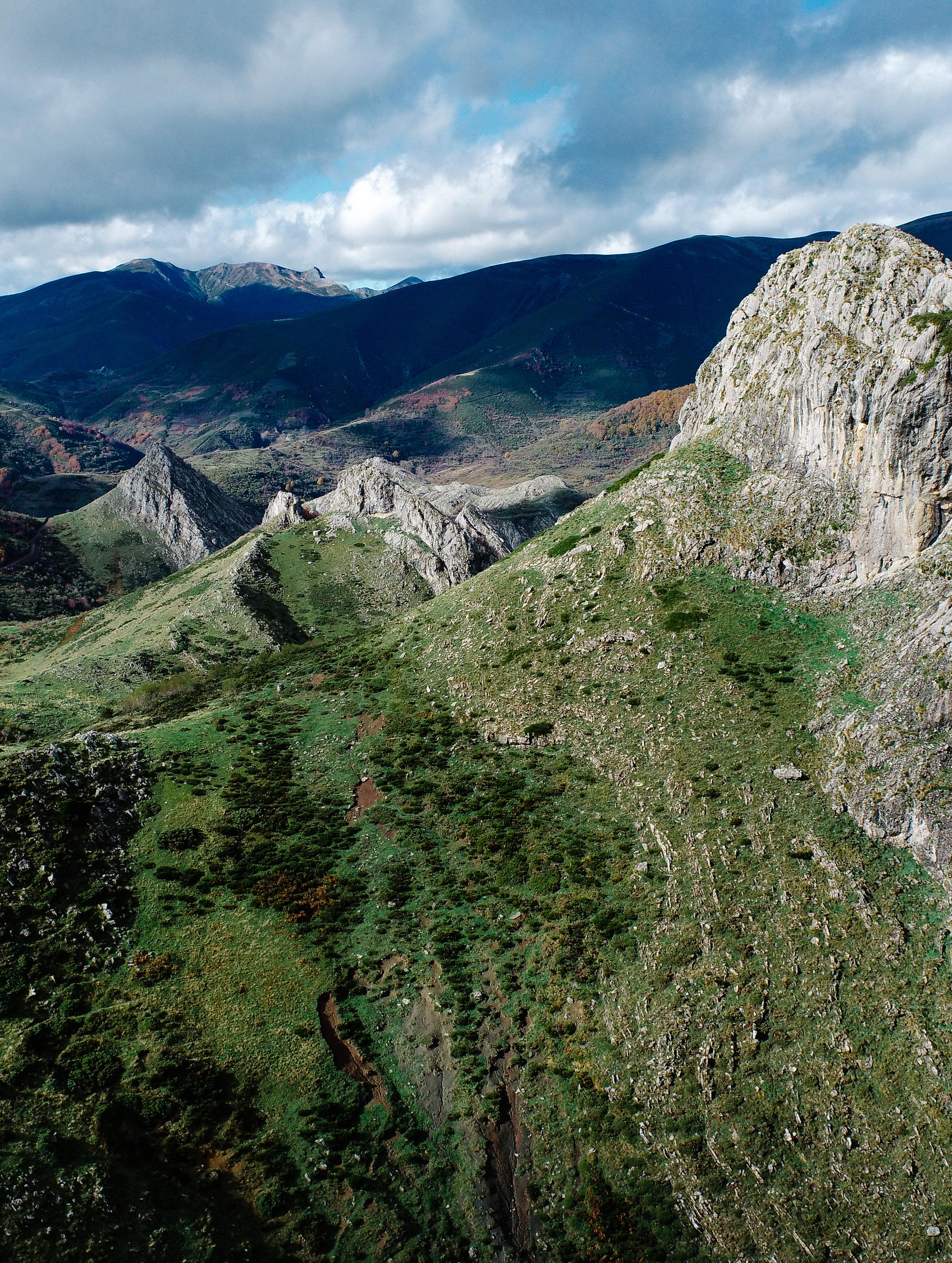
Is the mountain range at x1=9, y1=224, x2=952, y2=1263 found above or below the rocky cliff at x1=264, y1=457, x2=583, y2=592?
below

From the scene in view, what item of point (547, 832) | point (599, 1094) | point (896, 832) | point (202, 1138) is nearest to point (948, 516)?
point (896, 832)

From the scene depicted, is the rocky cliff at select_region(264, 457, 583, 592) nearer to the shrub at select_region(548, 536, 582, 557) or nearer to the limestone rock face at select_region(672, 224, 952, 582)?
the shrub at select_region(548, 536, 582, 557)

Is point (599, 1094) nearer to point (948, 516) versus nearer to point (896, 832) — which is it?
point (896, 832)

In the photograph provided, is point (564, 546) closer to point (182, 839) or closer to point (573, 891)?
point (573, 891)

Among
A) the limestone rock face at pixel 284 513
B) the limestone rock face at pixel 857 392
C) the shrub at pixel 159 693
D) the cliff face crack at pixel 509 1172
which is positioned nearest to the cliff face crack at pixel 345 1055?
the cliff face crack at pixel 509 1172

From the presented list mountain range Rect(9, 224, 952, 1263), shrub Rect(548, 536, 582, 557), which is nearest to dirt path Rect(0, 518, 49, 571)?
mountain range Rect(9, 224, 952, 1263)
